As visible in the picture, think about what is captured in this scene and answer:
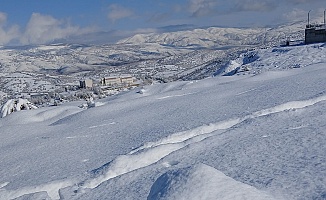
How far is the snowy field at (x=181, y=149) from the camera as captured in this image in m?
3.89

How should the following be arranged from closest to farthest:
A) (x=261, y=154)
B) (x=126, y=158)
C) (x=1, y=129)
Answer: (x=261, y=154) → (x=126, y=158) → (x=1, y=129)

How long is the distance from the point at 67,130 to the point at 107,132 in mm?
1303

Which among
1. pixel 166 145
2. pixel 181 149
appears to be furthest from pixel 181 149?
pixel 166 145

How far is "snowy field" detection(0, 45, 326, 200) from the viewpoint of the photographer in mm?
3889

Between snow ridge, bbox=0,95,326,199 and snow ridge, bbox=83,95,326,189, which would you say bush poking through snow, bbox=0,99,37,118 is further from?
snow ridge, bbox=83,95,326,189

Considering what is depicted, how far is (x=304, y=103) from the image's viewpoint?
802 cm

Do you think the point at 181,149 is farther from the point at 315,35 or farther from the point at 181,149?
the point at 315,35

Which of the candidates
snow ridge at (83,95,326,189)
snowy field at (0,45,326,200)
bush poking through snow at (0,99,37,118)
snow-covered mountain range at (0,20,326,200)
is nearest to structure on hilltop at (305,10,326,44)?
snow-covered mountain range at (0,20,326,200)

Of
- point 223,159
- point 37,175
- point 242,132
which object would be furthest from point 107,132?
point 223,159

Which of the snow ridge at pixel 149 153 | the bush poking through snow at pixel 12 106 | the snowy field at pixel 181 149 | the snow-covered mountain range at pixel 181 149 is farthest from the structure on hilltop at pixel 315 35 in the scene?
the snow ridge at pixel 149 153

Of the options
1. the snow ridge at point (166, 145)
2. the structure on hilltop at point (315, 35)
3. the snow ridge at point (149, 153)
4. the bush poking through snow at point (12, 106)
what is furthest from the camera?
the structure on hilltop at point (315, 35)

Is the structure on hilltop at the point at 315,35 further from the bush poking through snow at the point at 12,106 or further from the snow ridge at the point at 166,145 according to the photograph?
the snow ridge at the point at 166,145

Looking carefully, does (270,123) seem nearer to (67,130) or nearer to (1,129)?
(67,130)

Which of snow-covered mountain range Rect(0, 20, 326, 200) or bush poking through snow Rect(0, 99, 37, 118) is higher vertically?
snow-covered mountain range Rect(0, 20, 326, 200)
